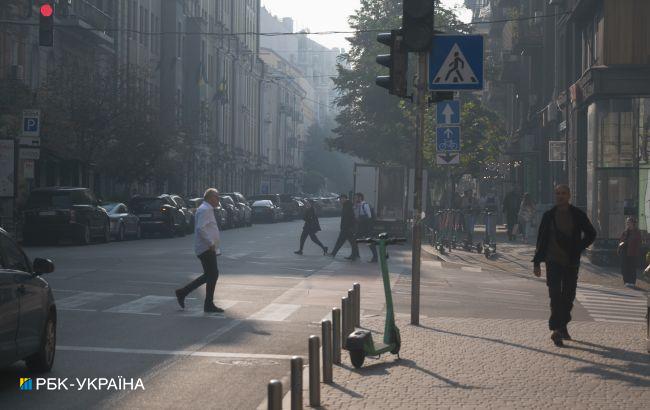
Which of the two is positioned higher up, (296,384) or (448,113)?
(448,113)

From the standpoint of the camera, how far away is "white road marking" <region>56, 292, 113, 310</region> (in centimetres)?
1594

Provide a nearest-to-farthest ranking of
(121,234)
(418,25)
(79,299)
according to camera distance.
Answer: (418,25), (79,299), (121,234)

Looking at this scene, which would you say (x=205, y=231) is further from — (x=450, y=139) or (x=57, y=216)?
(x=57, y=216)

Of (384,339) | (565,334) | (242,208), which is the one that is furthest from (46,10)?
(242,208)

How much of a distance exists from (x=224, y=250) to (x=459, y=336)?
2029 centimetres

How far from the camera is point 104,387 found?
9391mm

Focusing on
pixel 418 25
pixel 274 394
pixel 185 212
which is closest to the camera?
pixel 274 394

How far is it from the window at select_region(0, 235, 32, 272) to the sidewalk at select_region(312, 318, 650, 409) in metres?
2.59

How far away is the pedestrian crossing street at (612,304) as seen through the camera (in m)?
16.7

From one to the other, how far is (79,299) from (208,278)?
228 cm

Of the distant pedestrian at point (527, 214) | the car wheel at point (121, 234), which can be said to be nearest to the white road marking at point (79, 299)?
the car wheel at point (121, 234)

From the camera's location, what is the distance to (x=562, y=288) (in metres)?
12.7

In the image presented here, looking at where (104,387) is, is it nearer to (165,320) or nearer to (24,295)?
(24,295)

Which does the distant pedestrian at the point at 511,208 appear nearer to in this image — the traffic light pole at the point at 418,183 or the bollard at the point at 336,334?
the traffic light pole at the point at 418,183
